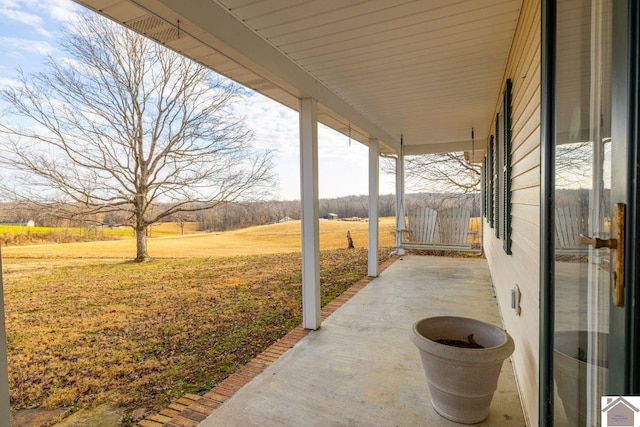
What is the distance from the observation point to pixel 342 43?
2252 millimetres

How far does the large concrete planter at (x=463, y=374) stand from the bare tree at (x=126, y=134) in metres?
5.36

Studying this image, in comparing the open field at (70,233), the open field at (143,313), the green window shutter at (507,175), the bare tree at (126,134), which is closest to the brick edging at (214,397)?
the open field at (143,313)

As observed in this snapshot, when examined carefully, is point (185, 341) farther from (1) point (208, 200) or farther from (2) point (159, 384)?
(1) point (208, 200)

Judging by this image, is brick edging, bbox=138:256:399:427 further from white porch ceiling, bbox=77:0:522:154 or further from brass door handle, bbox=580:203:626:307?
white porch ceiling, bbox=77:0:522:154

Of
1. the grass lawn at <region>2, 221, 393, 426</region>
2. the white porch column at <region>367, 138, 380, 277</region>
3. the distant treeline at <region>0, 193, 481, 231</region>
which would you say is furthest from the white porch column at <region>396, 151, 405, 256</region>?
the white porch column at <region>367, 138, 380, 277</region>

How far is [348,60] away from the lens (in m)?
2.54

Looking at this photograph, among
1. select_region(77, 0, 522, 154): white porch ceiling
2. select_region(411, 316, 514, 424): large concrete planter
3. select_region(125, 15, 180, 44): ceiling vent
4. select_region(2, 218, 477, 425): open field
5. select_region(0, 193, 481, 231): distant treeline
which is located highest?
select_region(77, 0, 522, 154): white porch ceiling

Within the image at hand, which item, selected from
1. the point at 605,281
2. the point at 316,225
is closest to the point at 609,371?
the point at 605,281

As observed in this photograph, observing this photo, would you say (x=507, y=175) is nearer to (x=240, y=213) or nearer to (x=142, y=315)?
(x=142, y=315)

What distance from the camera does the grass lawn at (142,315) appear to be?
Result: 235 centimetres

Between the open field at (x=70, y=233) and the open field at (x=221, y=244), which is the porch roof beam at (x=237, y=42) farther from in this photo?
the open field at (x=221, y=244)

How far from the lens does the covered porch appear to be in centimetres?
175

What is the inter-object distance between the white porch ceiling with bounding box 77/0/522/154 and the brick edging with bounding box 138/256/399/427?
7.13ft

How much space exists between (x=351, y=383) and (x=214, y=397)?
887mm
